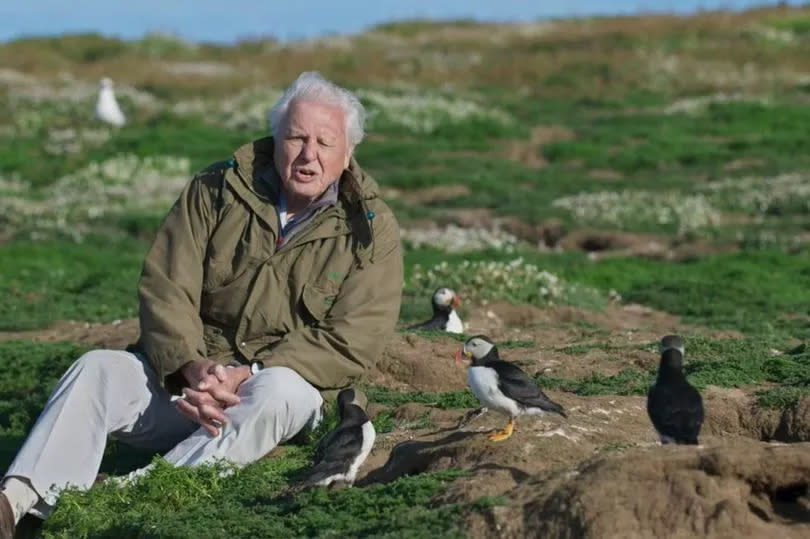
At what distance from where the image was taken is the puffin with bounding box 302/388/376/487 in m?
7.69

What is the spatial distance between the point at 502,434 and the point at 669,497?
1.30 metres

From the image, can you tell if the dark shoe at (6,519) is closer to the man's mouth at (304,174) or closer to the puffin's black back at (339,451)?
the puffin's black back at (339,451)

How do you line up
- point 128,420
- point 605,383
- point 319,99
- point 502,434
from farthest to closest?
point 605,383, point 319,99, point 128,420, point 502,434

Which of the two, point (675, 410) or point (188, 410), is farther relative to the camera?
point (188, 410)

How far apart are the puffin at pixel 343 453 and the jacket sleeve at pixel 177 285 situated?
1075 mm

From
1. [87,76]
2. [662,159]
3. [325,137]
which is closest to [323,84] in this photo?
[325,137]

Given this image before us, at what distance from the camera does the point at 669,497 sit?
21.5ft

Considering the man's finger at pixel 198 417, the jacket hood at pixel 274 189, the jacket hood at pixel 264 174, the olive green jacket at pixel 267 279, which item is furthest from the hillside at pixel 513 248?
the jacket hood at pixel 264 174

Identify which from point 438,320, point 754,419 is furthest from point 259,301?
point 438,320

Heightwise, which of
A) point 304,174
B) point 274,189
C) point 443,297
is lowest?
point 443,297

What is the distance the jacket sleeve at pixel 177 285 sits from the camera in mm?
8484

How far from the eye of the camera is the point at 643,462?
21.8ft

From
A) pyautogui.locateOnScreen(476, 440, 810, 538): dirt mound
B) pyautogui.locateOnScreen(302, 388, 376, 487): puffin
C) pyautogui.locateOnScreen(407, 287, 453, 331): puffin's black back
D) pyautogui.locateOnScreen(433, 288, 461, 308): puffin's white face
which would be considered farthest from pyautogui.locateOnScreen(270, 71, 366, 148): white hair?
pyautogui.locateOnScreen(433, 288, 461, 308): puffin's white face

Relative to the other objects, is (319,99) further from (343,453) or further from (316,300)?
(343,453)
